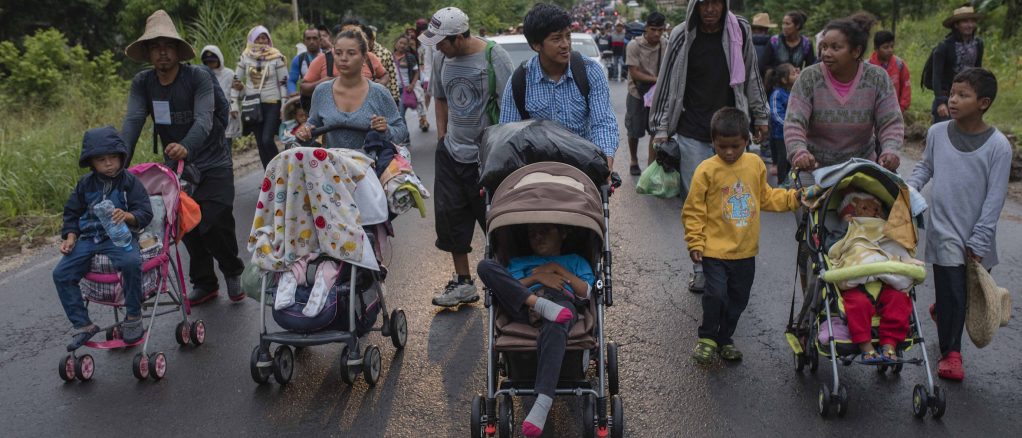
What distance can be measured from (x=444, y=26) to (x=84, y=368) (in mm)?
3034

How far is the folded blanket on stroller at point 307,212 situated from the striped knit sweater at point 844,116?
2660 mm

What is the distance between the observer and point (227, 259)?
6617 mm

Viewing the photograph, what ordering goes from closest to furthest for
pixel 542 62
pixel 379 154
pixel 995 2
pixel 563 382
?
pixel 563 382 < pixel 542 62 < pixel 379 154 < pixel 995 2

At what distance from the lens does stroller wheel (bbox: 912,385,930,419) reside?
437cm

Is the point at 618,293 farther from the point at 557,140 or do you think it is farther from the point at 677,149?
the point at 557,140

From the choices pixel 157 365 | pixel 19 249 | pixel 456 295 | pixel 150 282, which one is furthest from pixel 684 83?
pixel 19 249

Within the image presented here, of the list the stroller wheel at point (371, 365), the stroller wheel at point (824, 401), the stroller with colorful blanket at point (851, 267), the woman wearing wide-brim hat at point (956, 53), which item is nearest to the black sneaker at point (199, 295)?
the stroller wheel at point (371, 365)

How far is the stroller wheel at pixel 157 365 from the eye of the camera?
5.14 m

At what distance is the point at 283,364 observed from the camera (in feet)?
16.3

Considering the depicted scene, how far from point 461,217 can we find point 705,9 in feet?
7.32

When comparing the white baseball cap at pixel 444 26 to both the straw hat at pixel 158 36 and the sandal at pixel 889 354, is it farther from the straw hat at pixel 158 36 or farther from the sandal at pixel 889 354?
the sandal at pixel 889 354

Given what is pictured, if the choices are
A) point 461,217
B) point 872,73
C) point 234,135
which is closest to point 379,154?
point 461,217

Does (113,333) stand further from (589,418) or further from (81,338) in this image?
(589,418)

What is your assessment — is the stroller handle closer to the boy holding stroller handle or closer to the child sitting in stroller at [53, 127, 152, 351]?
the child sitting in stroller at [53, 127, 152, 351]
